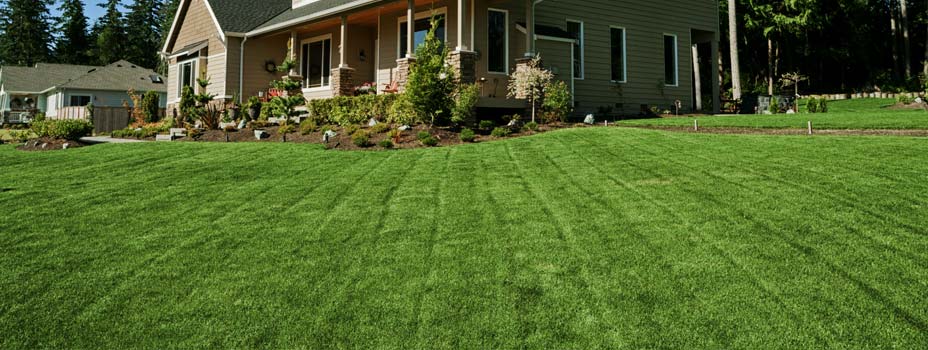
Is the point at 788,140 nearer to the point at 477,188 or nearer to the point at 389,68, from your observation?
the point at 477,188

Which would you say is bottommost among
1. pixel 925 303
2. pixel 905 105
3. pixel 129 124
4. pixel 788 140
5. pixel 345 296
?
pixel 129 124

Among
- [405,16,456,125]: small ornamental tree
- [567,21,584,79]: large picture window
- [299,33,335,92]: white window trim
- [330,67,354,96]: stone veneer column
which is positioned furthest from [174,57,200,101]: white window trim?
[567,21,584,79]: large picture window

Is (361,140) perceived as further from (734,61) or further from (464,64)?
(734,61)

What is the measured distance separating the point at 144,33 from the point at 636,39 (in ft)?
204

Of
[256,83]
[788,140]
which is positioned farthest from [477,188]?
[256,83]

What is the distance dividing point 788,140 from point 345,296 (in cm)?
793

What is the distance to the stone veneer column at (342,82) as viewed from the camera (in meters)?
15.5

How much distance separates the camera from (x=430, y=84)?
11266 millimetres

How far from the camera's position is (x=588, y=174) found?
7172 mm

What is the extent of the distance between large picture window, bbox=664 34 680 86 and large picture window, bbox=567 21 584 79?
3.80 m

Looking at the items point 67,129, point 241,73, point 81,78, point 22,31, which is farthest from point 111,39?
point 67,129

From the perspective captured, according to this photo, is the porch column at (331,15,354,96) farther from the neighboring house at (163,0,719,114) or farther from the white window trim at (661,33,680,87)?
the white window trim at (661,33,680,87)

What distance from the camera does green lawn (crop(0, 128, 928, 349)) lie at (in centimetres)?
332

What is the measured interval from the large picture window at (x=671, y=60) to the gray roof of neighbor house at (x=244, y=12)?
1459 centimetres
